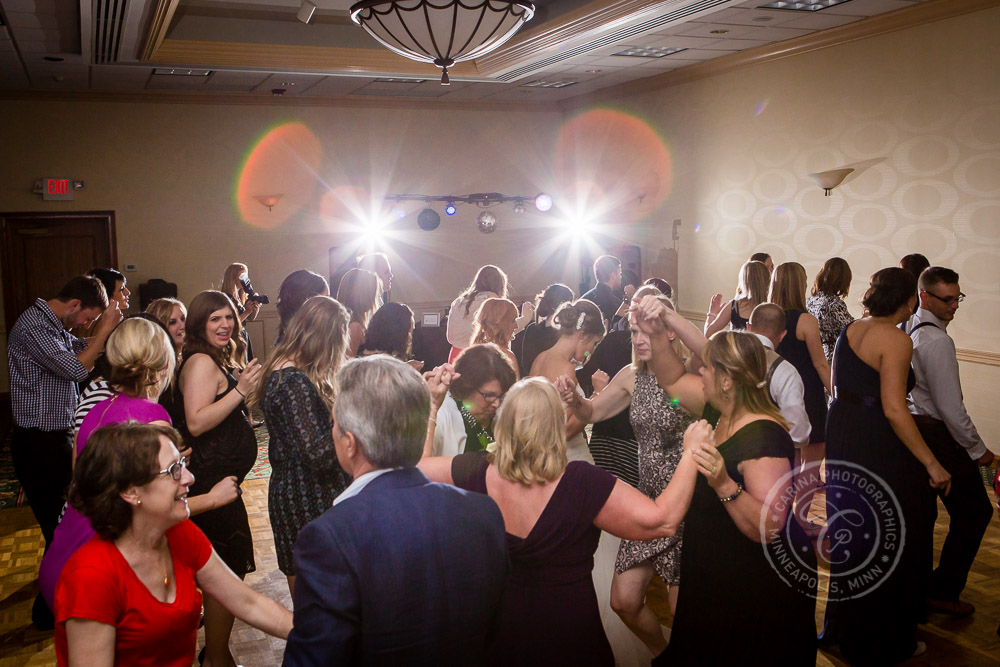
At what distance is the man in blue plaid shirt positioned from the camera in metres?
3.72

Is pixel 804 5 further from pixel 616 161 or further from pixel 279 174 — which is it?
pixel 279 174

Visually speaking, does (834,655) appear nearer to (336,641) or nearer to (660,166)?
(336,641)

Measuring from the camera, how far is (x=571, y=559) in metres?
1.95

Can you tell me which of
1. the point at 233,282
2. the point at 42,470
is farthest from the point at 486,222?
the point at 42,470

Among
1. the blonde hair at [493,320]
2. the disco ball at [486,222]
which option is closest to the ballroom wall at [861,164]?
the disco ball at [486,222]

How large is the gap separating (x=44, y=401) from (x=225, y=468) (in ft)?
4.31

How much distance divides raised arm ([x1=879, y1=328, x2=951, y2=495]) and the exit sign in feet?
28.4

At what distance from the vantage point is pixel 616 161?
9906 mm

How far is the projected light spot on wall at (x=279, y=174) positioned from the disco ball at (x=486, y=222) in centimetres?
224

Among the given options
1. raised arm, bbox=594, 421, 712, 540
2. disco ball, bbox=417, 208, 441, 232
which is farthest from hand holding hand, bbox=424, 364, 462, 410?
disco ball, bbox=417, 208, 441, 232

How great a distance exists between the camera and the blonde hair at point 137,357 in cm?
261

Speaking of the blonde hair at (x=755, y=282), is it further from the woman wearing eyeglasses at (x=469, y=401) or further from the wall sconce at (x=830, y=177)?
the woman wearing eyeglasses at (x=469, y=401)

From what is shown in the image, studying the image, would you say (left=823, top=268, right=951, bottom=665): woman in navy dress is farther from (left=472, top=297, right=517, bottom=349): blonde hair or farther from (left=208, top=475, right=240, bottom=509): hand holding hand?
(left=208, top=475, right=240, bottom=509): hand holding hand

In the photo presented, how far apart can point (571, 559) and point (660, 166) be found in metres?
7.80
